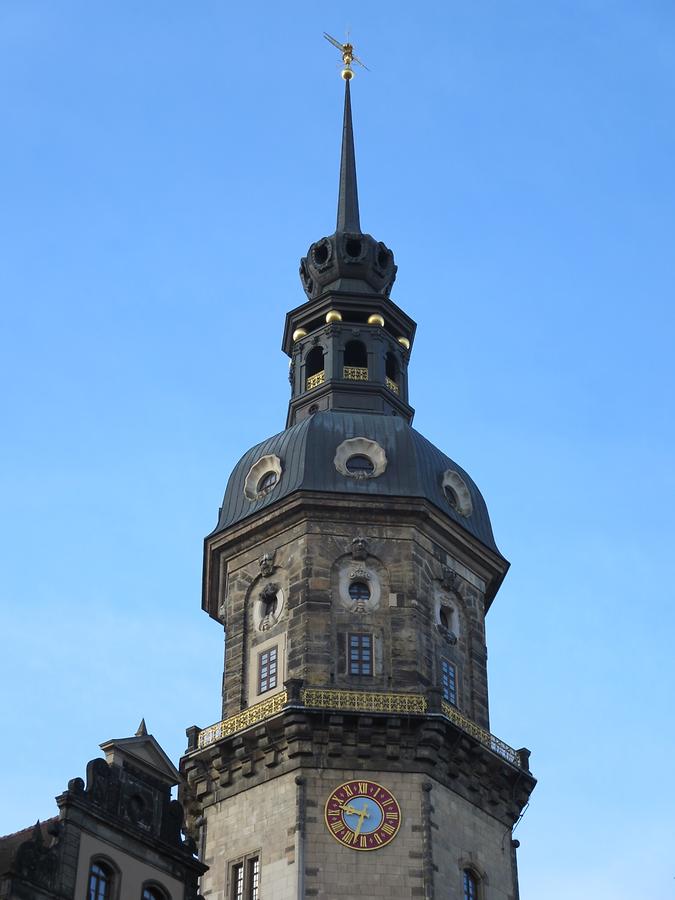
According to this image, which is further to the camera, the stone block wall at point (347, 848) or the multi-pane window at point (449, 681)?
the multi-pane window at point (449, 681)

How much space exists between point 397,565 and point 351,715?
20.5ft

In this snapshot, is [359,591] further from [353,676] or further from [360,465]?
[360,465]

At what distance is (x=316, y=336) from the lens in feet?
242

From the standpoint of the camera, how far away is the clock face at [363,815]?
2282 inches

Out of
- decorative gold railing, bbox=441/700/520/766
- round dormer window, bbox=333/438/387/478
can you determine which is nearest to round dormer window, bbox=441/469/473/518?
round dormer window, bbox=333/438/387/478

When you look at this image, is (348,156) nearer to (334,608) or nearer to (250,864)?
(334,608)

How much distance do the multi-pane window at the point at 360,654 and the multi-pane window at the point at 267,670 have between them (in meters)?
2.56

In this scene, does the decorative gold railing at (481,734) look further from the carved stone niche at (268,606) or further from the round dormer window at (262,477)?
the round dormer window at (262,477)

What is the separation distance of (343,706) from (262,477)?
1059 centimetres

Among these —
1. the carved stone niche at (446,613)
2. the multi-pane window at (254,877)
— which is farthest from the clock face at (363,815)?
the carved stone niche at (446,613)

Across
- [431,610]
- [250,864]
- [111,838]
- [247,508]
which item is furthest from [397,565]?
[111,838]

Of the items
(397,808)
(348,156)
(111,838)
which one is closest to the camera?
(111,838)

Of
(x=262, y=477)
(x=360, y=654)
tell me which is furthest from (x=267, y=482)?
(x=360, y=654)

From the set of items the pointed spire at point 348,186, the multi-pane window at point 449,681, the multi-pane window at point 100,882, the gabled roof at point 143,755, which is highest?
the pointed spire at point 348,186
